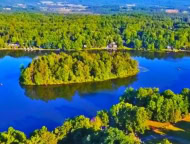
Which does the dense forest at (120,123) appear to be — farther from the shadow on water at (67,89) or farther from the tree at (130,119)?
the shadow on water at (67,89)

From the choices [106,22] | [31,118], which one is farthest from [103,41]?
[31,118]

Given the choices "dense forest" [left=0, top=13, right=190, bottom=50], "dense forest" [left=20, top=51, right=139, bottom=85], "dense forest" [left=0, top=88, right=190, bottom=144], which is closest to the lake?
"dense forest" [left=20, top=51, right=139, bottom=85]

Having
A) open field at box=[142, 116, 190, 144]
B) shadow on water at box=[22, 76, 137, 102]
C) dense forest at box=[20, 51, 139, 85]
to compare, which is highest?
dense forest at box=[20, 51, 139, 85]

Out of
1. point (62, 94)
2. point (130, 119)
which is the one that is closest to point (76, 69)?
point (62, 94)

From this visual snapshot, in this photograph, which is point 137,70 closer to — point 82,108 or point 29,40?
point 82,108

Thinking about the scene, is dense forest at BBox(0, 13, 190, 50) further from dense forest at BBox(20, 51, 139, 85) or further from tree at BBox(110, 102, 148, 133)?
tree at BBox(110, 102, 148, 133)

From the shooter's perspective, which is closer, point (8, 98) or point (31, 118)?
point (31, 118)
